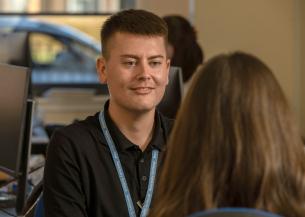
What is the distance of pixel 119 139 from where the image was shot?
1.86 meters

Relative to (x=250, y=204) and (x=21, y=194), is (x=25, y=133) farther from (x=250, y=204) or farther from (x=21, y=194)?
(x=250, y=204)

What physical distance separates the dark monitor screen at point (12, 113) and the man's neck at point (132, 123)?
495 mm

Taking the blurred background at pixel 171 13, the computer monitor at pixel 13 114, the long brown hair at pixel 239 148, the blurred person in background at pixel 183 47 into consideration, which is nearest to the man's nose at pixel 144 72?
the computer monitor at pixel 13 114

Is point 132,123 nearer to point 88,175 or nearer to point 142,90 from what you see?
point 142,90

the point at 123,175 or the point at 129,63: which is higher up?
the point at 129,63

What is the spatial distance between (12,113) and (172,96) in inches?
24.2

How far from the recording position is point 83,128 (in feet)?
6.12

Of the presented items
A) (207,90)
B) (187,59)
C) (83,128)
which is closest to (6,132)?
(83,128)

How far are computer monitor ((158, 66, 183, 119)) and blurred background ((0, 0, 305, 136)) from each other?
2.69m

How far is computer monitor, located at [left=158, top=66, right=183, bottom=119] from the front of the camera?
2.62 metres

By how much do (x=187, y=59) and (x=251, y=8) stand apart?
5.15ft

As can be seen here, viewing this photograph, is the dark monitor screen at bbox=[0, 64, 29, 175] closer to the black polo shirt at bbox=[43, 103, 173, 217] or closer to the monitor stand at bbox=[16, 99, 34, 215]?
the monitor stand at bbox=[16, 99, 34, 215]

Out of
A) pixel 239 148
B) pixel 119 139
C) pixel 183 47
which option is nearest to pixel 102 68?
pixel 119 139

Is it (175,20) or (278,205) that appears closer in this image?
(278,205)
